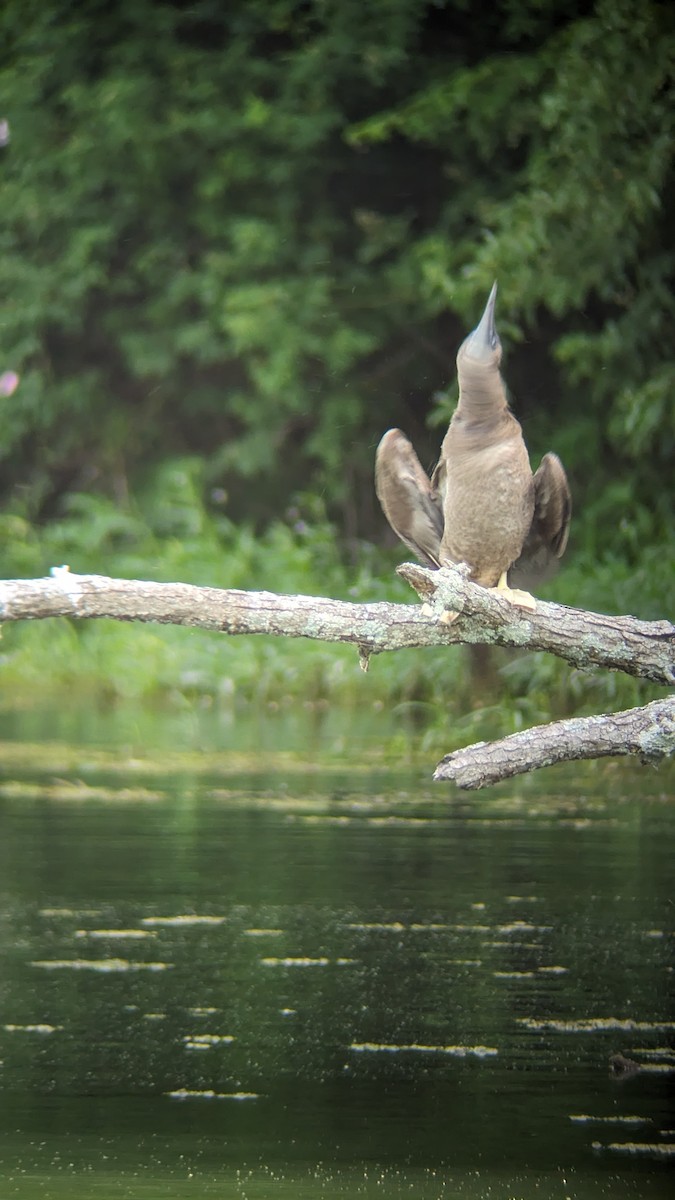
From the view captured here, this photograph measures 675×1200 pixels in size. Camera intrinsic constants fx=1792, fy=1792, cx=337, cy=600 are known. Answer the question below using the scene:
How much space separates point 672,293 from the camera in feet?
24.0

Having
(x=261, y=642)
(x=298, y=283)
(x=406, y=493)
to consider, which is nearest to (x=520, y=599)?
(x=406, y=493)

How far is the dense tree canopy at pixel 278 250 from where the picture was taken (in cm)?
798

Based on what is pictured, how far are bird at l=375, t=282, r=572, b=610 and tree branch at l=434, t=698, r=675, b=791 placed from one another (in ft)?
1.85

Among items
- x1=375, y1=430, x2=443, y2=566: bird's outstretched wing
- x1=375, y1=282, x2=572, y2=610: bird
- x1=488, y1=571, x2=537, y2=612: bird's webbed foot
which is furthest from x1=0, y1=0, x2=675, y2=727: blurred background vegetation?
x1=488, y1=571, x2=537, y2=612: bird's webbed foot

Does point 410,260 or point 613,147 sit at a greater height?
point 613,147

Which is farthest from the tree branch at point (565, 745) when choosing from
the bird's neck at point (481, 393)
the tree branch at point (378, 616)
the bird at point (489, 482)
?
the bird's neck at point (481, 393)

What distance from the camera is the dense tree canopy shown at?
7.98 m

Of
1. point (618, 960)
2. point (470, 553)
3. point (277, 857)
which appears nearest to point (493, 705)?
point (277, 857)

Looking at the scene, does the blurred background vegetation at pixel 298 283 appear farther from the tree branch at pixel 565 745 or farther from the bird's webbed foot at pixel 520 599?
the tree branch at pixel 565 745

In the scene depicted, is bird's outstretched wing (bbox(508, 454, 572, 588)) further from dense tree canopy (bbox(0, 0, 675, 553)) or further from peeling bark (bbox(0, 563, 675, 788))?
dense tree canopy (bbox(0, 0, 675, 553))

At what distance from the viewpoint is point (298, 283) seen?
8.68m

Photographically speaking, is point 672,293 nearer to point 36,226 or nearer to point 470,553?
point 36,226

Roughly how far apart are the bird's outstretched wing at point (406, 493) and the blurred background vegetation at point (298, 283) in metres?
3.23

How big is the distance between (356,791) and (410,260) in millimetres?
4481
